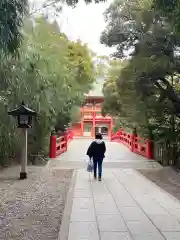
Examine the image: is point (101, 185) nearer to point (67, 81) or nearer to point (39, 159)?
point (39, 159)

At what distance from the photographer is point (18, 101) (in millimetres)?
11023

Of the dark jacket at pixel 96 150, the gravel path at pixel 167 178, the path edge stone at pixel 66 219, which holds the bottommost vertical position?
the gravel path at pixel 167 178

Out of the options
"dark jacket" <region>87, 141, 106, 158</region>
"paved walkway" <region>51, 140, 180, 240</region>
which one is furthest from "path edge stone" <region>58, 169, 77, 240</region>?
"dark jacket" <region>87, 141, 106, 158</region>

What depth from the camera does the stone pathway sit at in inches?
177

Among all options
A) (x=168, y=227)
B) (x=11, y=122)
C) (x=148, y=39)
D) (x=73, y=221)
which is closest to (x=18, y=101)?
(x=11, y=122)

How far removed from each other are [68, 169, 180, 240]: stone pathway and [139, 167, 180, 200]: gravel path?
1.49 feet

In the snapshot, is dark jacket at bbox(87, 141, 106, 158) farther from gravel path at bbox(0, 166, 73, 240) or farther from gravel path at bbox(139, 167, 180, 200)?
gravel path at bbox(139, 167, 180, 200)

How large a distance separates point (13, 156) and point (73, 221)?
8.29 m

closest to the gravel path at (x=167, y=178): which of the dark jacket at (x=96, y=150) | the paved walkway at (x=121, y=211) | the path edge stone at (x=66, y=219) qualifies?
the paved walkway at (x=121, y=211)

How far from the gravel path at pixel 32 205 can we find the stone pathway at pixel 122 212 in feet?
1.15

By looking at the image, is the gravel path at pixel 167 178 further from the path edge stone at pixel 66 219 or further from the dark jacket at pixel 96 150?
the path edge stone at pixel 66 219

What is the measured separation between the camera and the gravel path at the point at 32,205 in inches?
188

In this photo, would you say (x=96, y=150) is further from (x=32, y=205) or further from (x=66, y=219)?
(x=66, y=219)

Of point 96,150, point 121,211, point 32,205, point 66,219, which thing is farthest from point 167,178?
point 66,219
